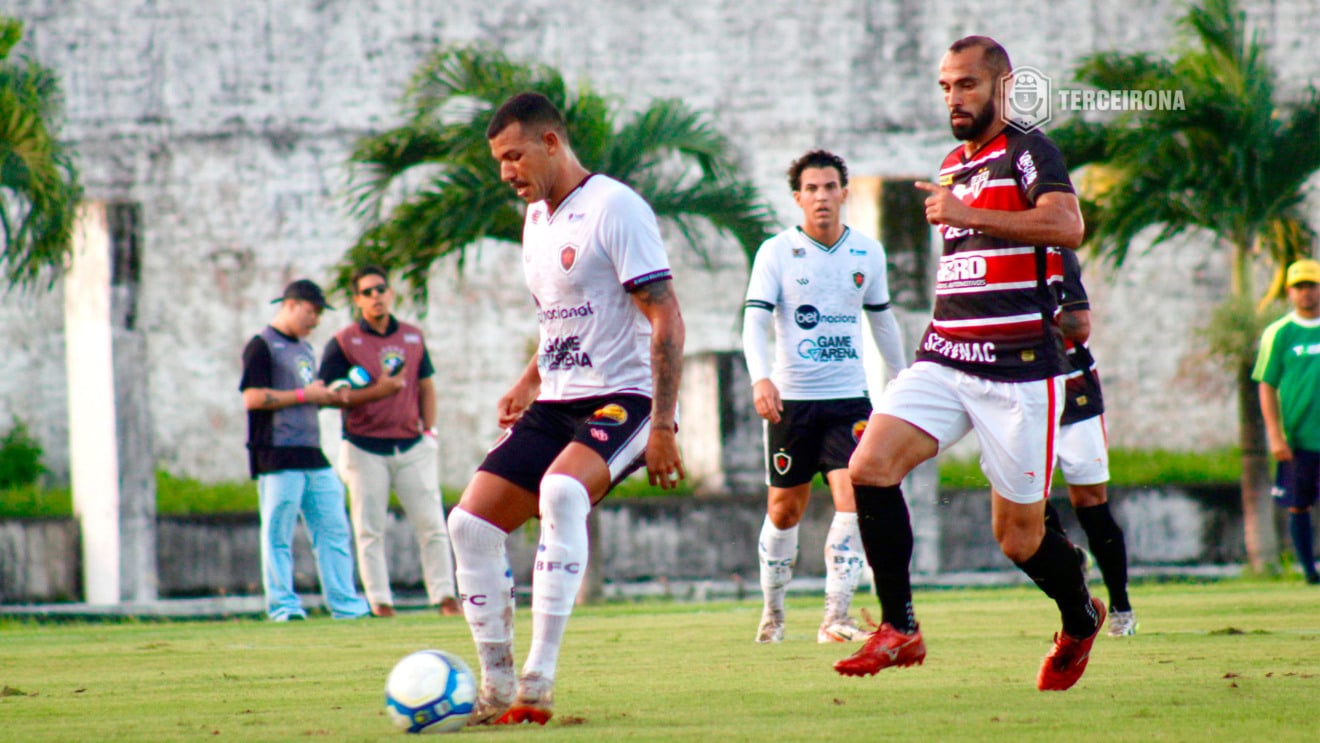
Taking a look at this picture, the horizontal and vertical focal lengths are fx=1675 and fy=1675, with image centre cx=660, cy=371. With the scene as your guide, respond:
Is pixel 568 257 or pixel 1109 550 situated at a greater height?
pixel 568 257

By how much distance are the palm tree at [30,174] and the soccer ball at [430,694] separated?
9808 mm

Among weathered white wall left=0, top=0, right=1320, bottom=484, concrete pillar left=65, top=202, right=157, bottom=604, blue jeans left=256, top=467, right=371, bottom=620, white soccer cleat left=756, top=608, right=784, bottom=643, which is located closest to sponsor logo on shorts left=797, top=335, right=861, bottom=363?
white soccer cleat left=756, top=608, right=784, bottom=643

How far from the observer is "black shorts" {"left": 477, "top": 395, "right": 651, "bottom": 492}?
5461 mm

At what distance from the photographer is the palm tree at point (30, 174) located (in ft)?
44.5

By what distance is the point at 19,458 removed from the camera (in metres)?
19.3

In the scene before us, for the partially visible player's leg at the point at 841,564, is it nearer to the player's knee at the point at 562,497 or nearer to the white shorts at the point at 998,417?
the white shorts at the point at 998,417

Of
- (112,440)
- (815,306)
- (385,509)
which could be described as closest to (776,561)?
(815,306)

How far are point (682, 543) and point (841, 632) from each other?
8.08 meters

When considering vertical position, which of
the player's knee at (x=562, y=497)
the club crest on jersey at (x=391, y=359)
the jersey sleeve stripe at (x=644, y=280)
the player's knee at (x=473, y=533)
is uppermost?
the jersey sleeve stripe at (x=644, y=280)

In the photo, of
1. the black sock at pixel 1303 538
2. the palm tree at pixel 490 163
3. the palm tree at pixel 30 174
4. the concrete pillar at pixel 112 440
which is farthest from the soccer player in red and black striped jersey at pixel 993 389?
the concrete pillar at pixel 112 440

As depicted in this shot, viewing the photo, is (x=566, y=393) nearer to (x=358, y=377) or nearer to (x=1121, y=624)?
(x=1121, y=624)

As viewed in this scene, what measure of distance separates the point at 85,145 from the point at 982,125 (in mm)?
16796

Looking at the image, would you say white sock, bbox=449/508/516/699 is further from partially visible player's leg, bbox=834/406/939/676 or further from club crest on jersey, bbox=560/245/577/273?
partially visible player's leg, bbox=834/406/939/676

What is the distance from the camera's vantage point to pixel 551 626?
523 cm
